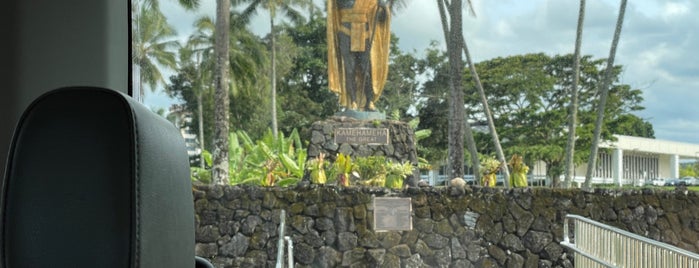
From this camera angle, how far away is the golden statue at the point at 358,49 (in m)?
4.38

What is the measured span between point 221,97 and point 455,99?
1.26m

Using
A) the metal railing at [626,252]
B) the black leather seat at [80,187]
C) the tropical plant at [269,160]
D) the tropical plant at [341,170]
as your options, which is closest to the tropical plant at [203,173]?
the tropical plant at [269,160]

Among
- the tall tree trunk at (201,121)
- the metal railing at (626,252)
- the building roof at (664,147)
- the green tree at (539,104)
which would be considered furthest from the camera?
the tall tree trunk at (201,121)

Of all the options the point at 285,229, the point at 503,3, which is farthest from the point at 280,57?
the point at 503,3

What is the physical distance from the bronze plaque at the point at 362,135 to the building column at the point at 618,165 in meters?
1.11

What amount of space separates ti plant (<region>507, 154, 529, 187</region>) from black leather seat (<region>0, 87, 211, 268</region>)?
417 centimetres

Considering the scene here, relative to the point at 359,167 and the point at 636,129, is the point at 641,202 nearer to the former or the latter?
the point at 636,129

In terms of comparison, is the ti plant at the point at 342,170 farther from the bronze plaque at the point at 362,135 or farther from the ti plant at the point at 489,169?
the ti plant at the point at 489,169

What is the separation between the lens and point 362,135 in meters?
4.51

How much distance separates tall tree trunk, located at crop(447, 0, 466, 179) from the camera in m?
4.37

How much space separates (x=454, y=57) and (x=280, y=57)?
96 centimetres

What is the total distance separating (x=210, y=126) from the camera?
4.80 meters

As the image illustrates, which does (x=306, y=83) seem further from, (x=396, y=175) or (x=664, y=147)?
(x=664, y=147)

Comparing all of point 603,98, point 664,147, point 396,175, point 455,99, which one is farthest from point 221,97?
point 664,147
